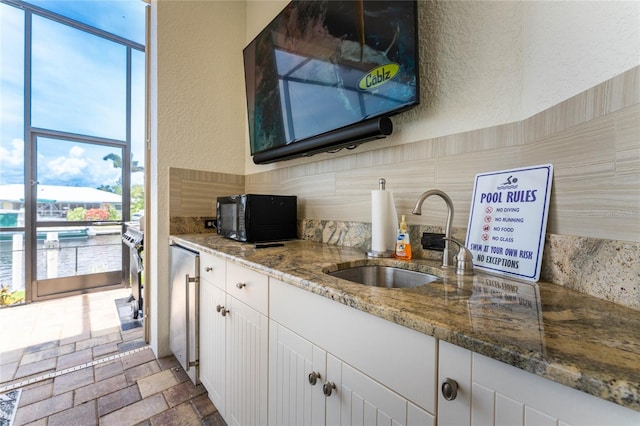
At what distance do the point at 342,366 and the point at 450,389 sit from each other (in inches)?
12.1

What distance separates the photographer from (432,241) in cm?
116

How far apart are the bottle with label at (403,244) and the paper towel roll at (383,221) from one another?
0.21 ft

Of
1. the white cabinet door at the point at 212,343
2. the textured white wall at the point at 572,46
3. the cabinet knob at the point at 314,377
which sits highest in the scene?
the textured white wall at the point at 572,46

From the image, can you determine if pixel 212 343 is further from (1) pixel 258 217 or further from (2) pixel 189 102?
(2) pixel 189 102

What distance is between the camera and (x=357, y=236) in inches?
59.1

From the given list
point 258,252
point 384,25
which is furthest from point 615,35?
point 258,252

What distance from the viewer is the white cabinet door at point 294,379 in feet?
2.63

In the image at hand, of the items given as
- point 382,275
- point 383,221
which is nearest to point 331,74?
point 383,221

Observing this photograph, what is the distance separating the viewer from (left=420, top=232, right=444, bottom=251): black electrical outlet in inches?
44.6

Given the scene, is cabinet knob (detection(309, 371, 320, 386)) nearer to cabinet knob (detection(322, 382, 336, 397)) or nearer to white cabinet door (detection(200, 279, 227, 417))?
cabinet knob (detection(322, 382, 336, 397))

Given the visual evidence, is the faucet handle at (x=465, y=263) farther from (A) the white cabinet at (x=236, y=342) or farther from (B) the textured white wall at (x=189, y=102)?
(B) the textured white wall at (x=189, y=102)

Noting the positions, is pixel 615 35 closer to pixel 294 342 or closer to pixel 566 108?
pixel 566 108

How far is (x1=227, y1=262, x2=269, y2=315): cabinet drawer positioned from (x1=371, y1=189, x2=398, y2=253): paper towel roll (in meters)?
0.53

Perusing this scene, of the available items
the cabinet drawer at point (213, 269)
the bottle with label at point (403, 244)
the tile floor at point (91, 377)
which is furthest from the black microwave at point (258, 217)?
the tile floor at point (91, 377)
